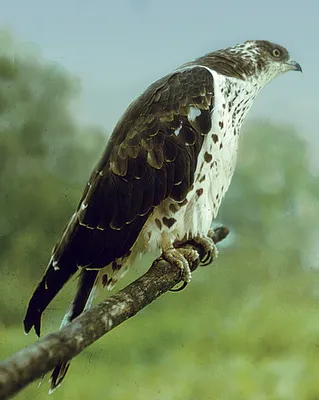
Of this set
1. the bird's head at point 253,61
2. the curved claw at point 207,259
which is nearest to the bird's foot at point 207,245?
the curved claw at point 207,259

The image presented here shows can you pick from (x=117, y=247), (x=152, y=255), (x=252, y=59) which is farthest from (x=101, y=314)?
(x=252, y=59)

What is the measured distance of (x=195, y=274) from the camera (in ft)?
6.95

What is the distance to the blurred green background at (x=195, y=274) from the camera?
6.57 feet

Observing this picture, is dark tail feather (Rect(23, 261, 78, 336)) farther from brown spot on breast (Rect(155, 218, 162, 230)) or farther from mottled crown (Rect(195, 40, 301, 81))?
mottled crown (Rect(195, 40, 301, 81))

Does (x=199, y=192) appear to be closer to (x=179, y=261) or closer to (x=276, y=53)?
(x=179, y=261)

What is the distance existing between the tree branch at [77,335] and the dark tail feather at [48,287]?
0.65 ft

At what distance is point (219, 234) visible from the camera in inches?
77.7

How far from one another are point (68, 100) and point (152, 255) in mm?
580

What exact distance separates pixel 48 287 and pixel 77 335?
540 millimetres

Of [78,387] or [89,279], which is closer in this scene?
[89,279]

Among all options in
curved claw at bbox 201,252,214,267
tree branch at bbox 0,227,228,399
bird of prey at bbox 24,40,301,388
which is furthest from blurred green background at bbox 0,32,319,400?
tree branch at bbox 0,227,228,399

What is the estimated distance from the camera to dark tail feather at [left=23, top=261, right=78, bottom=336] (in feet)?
5.31

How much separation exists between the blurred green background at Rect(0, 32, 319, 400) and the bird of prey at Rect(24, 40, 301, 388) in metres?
0.26

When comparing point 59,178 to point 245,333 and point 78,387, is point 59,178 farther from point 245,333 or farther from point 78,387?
point 245,333
